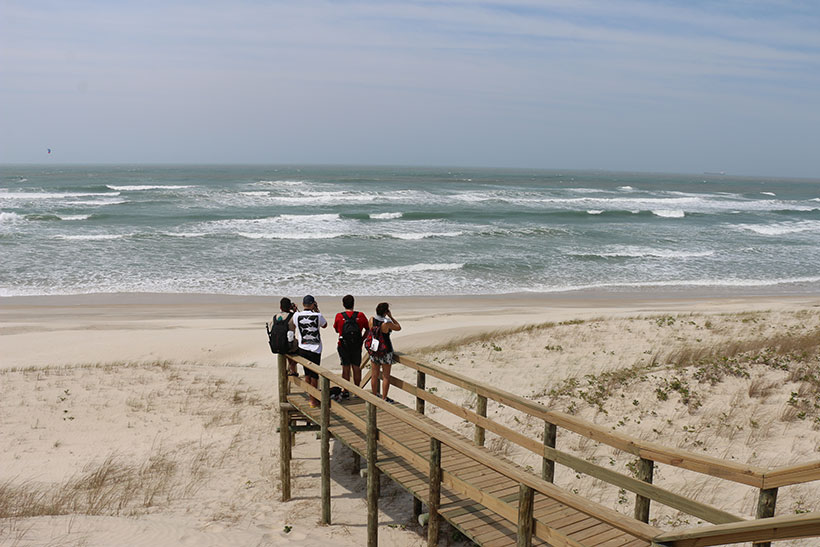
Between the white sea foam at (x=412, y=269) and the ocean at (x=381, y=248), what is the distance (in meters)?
0.09

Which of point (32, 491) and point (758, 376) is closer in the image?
point (32, 491)

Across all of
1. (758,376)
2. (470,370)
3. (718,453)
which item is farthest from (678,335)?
(718,453)

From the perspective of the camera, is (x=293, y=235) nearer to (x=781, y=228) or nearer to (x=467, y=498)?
(x=467, y=498)

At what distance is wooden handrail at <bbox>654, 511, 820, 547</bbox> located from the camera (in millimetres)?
2988

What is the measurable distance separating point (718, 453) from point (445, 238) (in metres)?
30.1

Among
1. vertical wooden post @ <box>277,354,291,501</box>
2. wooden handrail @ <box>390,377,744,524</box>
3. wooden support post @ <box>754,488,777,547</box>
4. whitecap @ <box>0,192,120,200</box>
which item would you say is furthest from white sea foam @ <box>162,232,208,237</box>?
wooden support post @ <box>754,488,777,547</box>

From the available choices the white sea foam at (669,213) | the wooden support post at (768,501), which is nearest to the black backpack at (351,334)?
the wooden support post at (768,501)

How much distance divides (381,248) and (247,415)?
23.3 meters

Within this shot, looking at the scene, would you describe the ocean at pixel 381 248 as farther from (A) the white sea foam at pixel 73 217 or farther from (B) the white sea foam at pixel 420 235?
(A) the white sea foam at pixel 73 217

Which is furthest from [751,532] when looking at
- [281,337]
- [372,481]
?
[281,337]

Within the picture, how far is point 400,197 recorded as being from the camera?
65.9m

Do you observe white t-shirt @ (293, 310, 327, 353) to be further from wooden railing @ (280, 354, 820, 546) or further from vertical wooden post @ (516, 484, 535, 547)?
vertical wooden post @ (516, 484, 535, 547)

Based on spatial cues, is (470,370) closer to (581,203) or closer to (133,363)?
(133,363)

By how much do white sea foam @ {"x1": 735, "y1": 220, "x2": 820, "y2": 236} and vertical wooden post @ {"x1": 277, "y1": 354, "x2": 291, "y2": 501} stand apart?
4512cm
